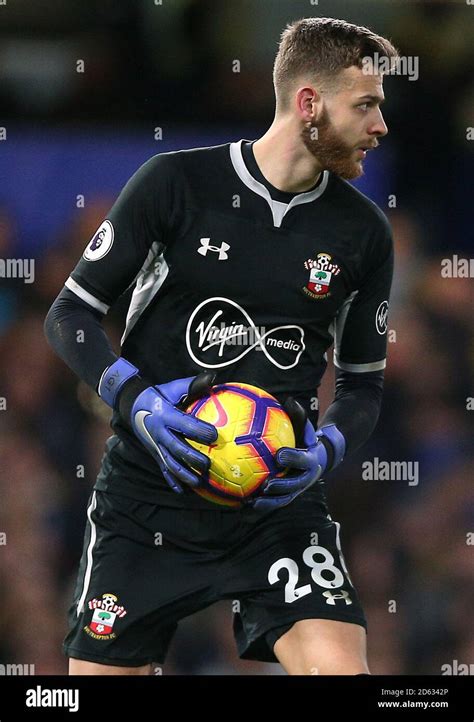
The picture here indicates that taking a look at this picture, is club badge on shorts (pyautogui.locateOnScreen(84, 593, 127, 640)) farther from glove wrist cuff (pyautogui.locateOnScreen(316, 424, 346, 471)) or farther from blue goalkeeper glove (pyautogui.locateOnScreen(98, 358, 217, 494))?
glove wrist cuff (pyautogui.locateOnScreen(316, 424, 346, 471))

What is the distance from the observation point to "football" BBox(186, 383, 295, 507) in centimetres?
322

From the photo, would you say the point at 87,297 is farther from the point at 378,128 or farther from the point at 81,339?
the point at 378,128

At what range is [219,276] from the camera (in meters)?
3.47

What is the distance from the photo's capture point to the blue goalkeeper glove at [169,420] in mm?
3184

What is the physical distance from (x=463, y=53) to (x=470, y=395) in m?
1.75

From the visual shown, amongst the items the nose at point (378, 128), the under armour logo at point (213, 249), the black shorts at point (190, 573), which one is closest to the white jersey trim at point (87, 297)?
the under armour logo at point (213, 249)

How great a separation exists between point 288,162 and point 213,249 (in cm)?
34

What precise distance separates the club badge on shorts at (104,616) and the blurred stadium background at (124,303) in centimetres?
204

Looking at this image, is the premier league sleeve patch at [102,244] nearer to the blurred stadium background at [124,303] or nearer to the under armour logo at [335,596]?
the under armour logo at [335,596]

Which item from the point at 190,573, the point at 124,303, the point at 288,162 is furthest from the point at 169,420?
the point at 124,303

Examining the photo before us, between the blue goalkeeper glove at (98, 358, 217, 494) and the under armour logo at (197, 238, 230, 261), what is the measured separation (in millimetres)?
356

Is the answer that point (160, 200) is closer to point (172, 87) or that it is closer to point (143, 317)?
point (143, 317)

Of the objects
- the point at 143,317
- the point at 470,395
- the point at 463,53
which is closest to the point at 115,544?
the point at 143,317

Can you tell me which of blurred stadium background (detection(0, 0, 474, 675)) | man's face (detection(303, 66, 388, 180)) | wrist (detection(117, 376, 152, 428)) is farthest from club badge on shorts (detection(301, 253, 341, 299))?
blurred stadium background (detection(0, 0, 474, 675))
